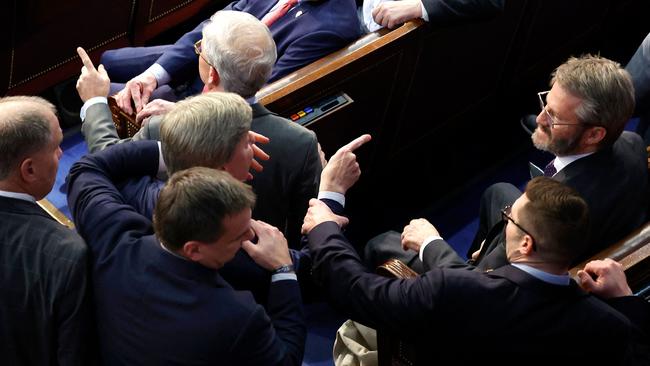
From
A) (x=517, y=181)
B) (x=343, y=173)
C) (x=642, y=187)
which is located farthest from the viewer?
(x=517, y=181)

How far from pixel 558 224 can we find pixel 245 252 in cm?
71

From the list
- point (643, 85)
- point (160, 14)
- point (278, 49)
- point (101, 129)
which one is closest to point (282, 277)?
point (101, 129)

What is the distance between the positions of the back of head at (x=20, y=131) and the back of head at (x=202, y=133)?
0.26m

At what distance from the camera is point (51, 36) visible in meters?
3.32

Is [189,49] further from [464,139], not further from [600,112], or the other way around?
[600,112]

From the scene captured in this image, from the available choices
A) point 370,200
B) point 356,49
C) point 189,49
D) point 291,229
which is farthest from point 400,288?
point 189,49

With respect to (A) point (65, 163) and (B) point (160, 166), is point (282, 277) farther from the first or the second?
(A) point (65, 163)

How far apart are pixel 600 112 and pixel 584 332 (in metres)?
0.71

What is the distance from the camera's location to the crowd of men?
5.84ft

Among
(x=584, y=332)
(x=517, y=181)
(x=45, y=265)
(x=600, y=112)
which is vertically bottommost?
(x=517, y=181)

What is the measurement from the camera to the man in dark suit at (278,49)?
9.36 ft

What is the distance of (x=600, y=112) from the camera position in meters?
2.43

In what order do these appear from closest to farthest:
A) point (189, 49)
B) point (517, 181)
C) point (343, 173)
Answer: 1. point (343, 173)
2. point (189, 49)
3. point (517, 181)

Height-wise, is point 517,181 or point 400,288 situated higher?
point 400,288
